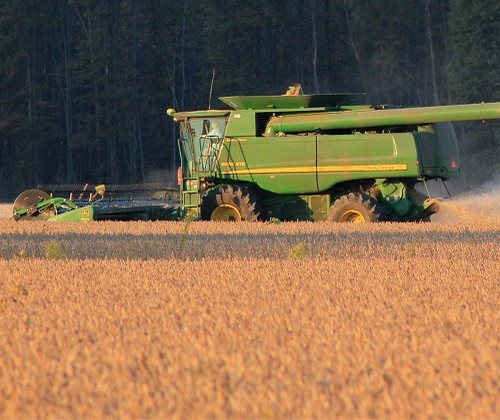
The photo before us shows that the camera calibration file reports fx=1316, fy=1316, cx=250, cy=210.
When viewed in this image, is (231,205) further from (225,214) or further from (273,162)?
(273,162)

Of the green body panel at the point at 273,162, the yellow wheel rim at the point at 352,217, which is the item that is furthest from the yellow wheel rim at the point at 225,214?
the yellow wheel rim at the point at 352,217

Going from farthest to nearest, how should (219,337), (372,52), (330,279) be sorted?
(372,52) → (330,279) → (219,337)

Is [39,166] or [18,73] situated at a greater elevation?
[18,73]

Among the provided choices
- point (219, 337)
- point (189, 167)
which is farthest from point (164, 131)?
point (219, 337)

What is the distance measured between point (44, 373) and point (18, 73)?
156 feet

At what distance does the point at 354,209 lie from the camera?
21.4 metres

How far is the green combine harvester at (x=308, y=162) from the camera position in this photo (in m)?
21.5

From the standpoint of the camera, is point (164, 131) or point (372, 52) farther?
point (164, 131)

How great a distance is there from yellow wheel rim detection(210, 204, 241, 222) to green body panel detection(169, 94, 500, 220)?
348 millimetres

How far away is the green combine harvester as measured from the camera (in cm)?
2147

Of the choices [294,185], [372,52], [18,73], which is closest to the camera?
[294,185]

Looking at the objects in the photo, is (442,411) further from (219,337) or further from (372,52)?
(372,52)

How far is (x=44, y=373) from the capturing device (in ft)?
21.6

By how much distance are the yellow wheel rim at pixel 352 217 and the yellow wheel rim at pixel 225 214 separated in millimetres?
2104
